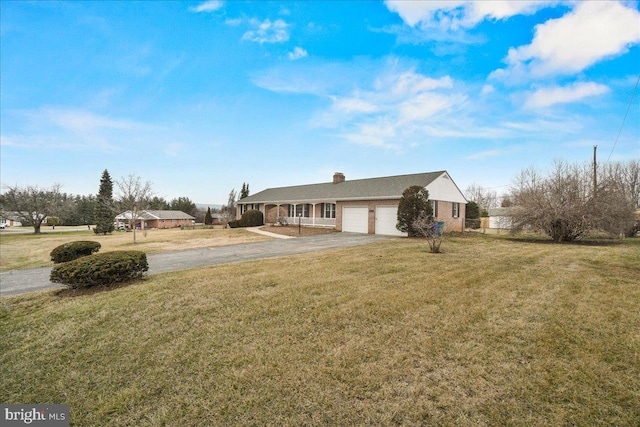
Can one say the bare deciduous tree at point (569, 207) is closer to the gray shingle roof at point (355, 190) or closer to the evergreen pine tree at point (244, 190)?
the gray shingle roof at point (355, 190)

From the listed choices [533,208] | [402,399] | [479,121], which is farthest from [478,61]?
[402,399]

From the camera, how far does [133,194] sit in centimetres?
2500

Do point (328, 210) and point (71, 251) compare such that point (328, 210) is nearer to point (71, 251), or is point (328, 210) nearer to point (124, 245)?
point (124, 245)

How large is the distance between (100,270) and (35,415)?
457 centimetres

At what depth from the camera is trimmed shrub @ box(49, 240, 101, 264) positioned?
352 inches

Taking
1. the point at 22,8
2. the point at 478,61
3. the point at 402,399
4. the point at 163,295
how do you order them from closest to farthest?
the point at 402,399
the point at 163,295
the point at 22,8
the point at 478,61

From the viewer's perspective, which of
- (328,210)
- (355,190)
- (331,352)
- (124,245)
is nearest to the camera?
(331,352)

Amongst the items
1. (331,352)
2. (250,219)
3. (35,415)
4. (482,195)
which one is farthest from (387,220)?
(482,195)

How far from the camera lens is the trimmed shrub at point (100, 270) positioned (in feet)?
21.3

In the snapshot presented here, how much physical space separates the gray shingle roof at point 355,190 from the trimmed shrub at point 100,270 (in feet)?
54.5

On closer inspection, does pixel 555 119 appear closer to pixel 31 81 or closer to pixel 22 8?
pixel 22 8

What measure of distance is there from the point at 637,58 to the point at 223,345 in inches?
722

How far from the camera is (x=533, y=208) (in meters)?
17.2

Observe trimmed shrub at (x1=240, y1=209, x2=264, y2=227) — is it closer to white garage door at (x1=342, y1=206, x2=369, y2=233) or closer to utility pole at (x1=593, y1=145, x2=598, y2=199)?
white garage door at (x1=342, y1=206, x2=369, y2=233)
